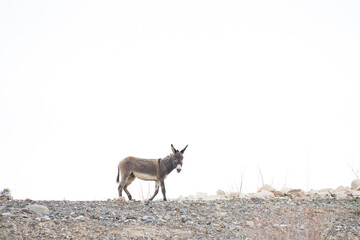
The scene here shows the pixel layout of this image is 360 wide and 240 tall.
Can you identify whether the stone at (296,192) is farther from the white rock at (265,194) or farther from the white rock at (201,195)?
the white rock at (201,195)

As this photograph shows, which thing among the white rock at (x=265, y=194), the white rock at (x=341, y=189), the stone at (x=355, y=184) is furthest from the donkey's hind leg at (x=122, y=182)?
the stone at (x=355, y=184)

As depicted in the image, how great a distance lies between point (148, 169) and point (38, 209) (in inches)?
208

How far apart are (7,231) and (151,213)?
3614mm

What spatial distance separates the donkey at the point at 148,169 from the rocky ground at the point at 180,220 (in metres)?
2.13

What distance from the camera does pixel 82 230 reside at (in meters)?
8.68

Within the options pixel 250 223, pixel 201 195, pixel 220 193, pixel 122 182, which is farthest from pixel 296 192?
pixel 122 182

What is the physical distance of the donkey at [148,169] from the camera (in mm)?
14250

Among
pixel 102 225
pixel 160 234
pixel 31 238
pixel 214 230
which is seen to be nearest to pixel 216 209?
pixel 214 230

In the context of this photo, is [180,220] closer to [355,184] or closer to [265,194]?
[265,194]

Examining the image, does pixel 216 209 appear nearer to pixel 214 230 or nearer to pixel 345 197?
pixel 214 230

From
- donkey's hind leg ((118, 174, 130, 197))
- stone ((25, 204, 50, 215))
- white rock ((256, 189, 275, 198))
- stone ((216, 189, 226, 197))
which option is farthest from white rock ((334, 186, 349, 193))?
stone ((25, 204, 50, 215))

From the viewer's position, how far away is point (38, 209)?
9.72 meters

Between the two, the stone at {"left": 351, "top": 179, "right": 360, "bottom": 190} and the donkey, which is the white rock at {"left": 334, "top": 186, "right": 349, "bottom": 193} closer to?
the stone at {"left": 351, "top": 179, "right": 360, "bottom": 190}

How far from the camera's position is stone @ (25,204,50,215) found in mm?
9648
